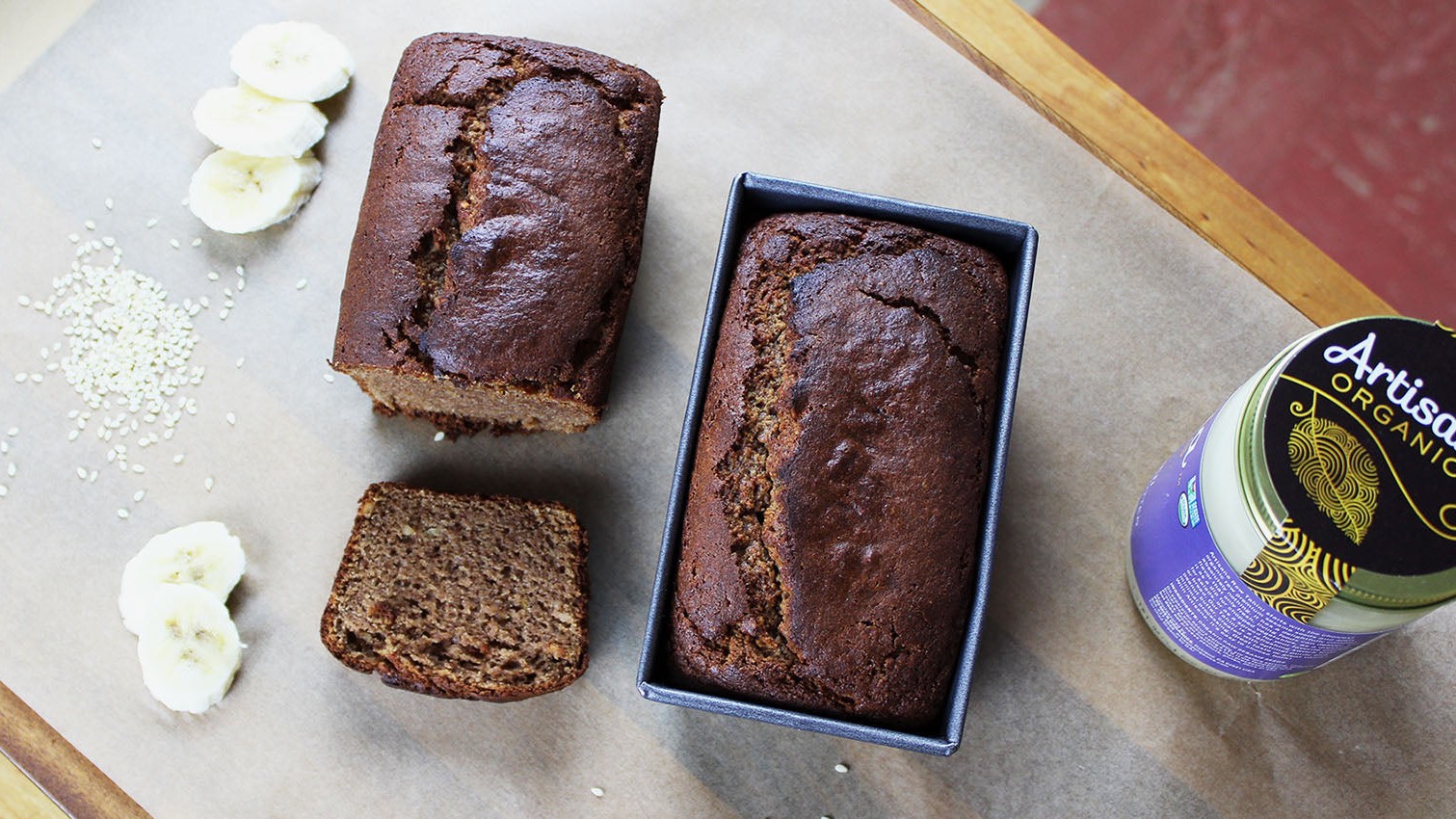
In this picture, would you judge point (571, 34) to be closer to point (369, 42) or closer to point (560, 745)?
point (369, 42)

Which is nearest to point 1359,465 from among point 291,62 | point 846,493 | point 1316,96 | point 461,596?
point 846,493

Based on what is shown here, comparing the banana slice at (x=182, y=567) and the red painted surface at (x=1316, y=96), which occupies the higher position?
the red painted surface at (x=1316, y=96)

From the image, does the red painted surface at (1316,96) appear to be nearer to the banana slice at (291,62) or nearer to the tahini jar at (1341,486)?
the tahini jar at (1341,486)

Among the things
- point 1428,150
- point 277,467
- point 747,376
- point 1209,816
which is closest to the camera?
point 747,376

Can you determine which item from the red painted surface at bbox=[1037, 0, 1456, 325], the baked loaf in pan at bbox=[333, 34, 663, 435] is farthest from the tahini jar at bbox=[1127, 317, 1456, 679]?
the red painted surface at bbox=[1037, 0, 1456, 325]

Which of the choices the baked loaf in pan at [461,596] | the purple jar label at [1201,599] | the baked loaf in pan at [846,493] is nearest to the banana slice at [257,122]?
the baked loaf in pan at [461,596]

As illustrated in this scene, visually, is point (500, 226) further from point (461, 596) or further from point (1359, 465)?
point (1359, 465)

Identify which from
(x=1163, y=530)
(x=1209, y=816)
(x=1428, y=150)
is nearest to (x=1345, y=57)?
(x=1428, y=150)
